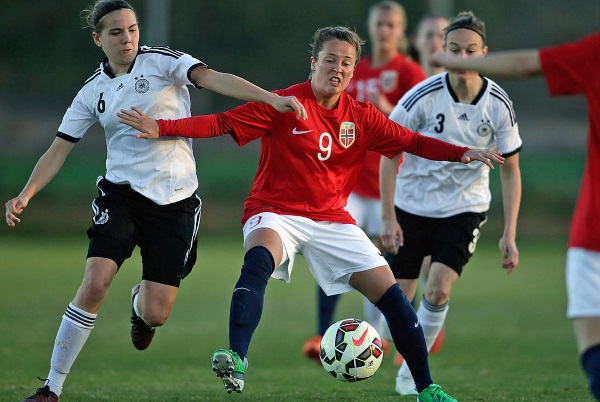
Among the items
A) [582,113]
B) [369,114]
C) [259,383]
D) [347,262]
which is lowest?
[259,383]

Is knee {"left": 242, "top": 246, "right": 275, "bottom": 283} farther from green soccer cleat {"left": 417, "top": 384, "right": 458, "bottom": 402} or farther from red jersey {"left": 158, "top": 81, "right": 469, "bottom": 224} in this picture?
green soccer cleat {"left": 417, "top": 384, "right": 458, "bottom": 402}

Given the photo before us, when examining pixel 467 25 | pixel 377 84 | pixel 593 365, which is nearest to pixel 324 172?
pixel 467 25

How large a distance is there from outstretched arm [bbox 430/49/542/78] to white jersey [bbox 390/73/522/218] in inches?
87.6

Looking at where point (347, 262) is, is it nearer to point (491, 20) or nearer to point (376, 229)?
point (376, 229)

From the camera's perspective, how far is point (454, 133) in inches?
244

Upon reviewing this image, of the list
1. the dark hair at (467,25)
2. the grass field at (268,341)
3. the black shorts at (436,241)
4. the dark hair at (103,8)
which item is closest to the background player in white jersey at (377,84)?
the grass field at (268,341)

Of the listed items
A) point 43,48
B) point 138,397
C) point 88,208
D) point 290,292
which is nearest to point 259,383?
point 138,397

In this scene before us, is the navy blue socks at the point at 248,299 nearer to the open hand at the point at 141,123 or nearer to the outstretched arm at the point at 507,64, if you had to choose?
the open hand at the point at 141,123

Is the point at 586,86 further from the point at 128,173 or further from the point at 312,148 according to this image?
the point at 128,173

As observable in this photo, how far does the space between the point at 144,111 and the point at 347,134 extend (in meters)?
1.21

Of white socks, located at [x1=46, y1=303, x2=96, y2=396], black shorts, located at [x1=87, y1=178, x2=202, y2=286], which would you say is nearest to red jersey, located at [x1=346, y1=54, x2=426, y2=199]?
black shorts, located at [x1=87, y1=178, x2=202, y2=286]

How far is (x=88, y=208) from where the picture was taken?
65.5 feet

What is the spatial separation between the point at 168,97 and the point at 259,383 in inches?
90.7

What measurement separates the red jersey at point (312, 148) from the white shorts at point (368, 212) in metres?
3.08
